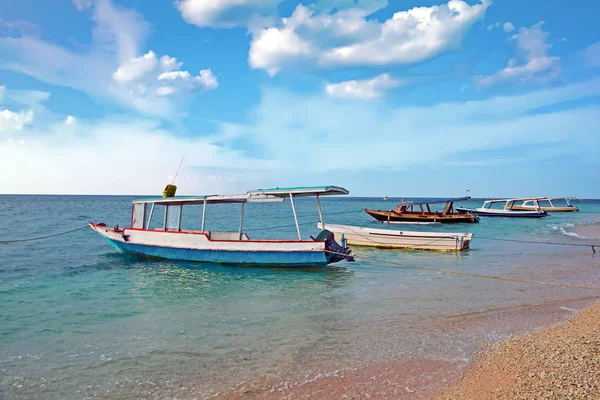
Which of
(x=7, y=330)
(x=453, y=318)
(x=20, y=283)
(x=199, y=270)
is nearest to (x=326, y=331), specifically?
(x=453, y=318)

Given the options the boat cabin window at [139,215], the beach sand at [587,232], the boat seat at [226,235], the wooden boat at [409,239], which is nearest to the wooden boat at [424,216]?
the beach sand at [587,232]

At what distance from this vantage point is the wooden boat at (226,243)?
1597 centimetres

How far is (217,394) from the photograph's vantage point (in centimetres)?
604

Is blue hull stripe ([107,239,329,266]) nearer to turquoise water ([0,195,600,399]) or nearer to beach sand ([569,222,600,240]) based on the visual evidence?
turquoise water ([0,195,600,399])

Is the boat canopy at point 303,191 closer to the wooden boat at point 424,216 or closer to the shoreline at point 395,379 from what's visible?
the shoreline at point 395,379

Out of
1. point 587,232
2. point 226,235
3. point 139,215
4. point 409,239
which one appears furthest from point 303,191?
point 587,232

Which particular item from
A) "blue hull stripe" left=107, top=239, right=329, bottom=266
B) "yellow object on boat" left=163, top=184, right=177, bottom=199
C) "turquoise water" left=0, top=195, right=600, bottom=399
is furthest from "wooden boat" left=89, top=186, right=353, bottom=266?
"turquoise water" left=0, top=195, right=600, bottom=399

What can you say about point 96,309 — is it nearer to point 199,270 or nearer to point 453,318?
point 199,270

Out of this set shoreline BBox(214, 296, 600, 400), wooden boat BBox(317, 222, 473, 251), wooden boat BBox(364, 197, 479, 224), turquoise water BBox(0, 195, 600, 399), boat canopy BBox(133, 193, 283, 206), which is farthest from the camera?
wooden boat BBox(364, 197, 479, 224)

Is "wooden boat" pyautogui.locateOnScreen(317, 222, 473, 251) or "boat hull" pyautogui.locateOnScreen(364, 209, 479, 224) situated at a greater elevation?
"boat hull" pyautogui.locateOnScreen(364, 209, 479, 224)

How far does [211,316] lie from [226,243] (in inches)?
276

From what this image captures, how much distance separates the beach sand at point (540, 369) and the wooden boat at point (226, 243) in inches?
351

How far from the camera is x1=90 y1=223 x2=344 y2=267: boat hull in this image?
632 inches

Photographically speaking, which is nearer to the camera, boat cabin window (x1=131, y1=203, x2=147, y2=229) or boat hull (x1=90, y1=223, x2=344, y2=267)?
boat hull (x1=90, y1=223, x2=344, y2=267)
